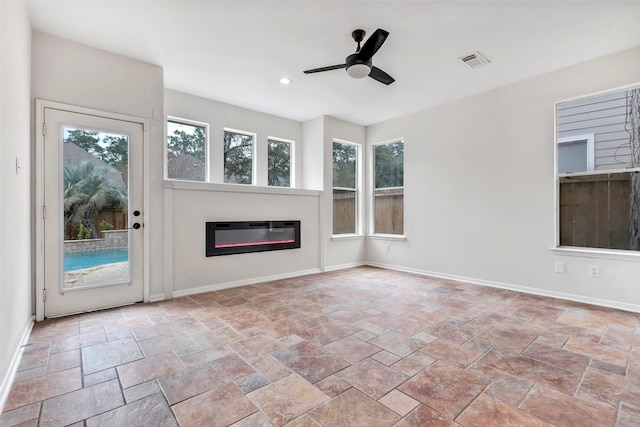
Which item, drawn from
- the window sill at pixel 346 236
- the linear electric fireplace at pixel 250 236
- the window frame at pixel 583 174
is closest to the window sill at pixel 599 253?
the window frame at pixel 583 174

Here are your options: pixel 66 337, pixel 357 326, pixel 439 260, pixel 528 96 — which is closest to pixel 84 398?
pixel 66 337

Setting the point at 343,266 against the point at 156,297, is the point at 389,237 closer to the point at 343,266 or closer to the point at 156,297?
the point at 343,266

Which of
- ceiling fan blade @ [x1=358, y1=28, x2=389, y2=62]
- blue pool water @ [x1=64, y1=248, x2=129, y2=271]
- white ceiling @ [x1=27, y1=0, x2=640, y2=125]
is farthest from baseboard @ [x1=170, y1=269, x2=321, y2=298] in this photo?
ceiling fan blade @ [x1=358, y1=28, x2=389, y2=62]

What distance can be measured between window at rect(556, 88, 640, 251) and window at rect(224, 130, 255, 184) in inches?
171

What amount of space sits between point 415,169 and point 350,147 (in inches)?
54.5

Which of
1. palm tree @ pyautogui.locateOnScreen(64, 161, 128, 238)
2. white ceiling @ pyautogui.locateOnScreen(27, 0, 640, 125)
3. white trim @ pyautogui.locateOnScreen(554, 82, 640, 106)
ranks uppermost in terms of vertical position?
white ceiling @ pyautogui.locateOnScreen(27, 0, 640, 125)

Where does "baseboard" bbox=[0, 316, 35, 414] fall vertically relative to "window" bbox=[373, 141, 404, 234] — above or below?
below

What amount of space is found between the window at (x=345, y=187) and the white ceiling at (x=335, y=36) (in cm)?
176

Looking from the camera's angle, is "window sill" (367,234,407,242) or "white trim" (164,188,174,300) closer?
"white trim" (164,188,174,300)

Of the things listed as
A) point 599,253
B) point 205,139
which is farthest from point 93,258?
point 599,253

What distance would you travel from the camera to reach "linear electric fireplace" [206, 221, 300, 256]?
13.8 ft

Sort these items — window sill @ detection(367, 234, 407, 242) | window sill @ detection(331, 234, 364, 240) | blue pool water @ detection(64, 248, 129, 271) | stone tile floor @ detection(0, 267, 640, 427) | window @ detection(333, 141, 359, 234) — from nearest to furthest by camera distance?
stone tile floor @ detection(0, 267, 640, 427) → blue pool water @ detection(64, 248, 129, 271) → window sill @ detection(367, 234, 407, 242) → window sill @ detection(331, 234, 364, 240) → window @ detection(333, 141, 359, 234)

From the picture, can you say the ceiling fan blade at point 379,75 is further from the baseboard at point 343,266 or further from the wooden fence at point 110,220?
the baseboard at point 343,266

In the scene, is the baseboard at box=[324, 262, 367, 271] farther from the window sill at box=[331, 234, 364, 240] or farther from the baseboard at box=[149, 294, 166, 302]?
the baseboard at box=[149, 294, 166, 302]
